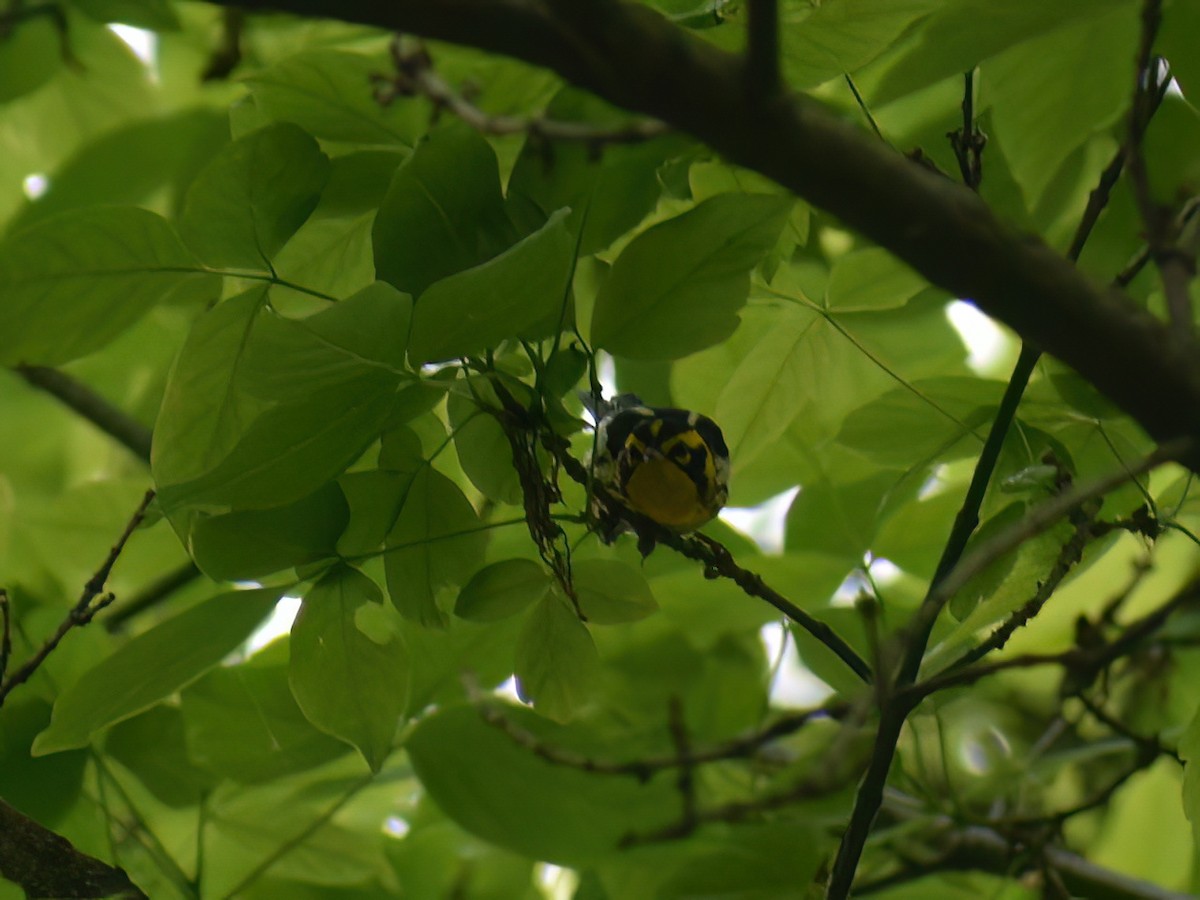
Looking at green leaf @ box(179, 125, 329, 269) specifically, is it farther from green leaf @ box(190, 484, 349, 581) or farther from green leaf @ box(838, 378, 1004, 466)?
green leaf @ box(838, 378, 1004, 466)

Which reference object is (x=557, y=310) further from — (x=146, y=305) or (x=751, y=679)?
(x=751, y=679)

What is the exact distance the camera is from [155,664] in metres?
0.53

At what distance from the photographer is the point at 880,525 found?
73 centimetres

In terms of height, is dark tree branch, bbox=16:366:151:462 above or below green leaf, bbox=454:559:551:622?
above

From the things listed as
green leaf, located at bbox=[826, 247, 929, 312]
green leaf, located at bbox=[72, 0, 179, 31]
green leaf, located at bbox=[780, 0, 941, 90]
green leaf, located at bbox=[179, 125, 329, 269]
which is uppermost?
green leaf, located at bbox=[72, 0, 179, 31]

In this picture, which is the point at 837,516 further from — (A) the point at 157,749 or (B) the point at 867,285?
(A) the point at 157,749

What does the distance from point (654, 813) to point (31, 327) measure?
49 cm

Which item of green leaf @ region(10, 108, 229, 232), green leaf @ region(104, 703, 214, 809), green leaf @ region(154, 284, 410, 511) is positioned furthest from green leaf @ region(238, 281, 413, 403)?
green leaf @ region(10, 108, 229, 232)

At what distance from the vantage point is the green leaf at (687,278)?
48 cm

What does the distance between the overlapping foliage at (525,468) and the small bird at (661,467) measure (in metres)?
0.02

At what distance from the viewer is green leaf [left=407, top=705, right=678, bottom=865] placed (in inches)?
28.2

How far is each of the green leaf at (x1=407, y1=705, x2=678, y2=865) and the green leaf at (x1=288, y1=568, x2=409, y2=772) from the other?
174 mm

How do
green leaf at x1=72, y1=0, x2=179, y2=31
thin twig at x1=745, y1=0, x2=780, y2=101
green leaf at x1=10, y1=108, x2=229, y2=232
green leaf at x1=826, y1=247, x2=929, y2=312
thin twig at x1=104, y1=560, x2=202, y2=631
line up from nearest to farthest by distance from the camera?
1. thin twig at x1=745, y1=0, x2=780, y2=101
2. green leaf at x1=826, y1=247, x2=929, y2=312
3. green leaf at x1=72, y1=0, x2=179, y2=31
4. green leaf at x1=10, y1=108, x2=229, y2=232
5. thin twig at x1=104, y1=560, x2=202, y2=631

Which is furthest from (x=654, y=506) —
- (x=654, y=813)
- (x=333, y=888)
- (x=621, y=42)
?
(x=333, y=888)
